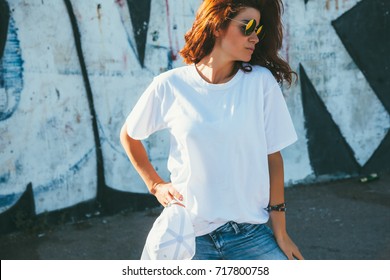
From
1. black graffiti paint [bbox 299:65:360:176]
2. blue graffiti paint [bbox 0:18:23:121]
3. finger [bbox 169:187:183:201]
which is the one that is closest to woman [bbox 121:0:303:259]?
finger [bbox 169:187:183:201]

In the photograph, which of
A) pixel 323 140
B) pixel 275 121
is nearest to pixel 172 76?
pixel 275 121

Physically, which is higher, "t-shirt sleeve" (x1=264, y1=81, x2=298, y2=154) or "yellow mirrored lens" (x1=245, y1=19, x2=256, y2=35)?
"yellow mirrored lens" (x1=245, y1=19, x2=256, y2=35)

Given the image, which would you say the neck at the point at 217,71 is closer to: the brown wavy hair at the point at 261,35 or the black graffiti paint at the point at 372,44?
the brown wavy hair at the point at 261,35

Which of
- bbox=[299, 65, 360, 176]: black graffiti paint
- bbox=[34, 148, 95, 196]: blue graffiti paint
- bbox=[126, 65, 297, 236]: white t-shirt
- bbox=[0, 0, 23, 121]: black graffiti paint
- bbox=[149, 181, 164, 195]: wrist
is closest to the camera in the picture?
bbox=[126, 65, 297, 236]: white t-shirt

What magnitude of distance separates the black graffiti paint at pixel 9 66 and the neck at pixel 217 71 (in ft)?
8.96

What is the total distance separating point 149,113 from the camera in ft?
8.78

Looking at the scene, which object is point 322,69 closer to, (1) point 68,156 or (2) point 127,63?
(2) point 127,63

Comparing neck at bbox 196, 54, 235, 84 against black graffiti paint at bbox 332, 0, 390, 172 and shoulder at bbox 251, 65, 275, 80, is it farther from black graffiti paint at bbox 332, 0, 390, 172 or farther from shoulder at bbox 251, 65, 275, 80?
black graffiti paint at bbox 332, 0, 390, 172

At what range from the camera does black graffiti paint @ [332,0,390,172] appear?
645 cm

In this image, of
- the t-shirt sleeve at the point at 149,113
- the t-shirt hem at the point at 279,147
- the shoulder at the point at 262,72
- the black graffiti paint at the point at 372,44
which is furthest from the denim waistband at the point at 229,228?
the black graffiti paint at the point at 372,44

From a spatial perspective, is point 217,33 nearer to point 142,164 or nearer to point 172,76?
point 172,76

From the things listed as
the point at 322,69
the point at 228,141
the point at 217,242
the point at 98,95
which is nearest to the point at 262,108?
the point at 228,141

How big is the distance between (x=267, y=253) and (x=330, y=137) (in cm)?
412

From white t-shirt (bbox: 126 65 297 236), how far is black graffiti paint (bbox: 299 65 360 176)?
3780 millimetres
